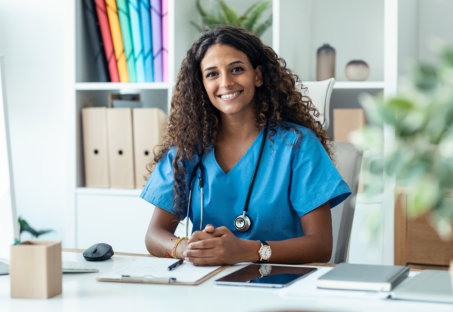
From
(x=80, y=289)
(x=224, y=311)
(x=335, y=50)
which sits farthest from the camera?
(x=335, y=50)

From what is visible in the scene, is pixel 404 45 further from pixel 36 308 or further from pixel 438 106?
pixel 438 106

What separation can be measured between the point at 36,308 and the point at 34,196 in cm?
230

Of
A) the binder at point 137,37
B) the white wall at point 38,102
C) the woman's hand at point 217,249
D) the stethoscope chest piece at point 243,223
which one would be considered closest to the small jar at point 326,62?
the binder at point 137,37

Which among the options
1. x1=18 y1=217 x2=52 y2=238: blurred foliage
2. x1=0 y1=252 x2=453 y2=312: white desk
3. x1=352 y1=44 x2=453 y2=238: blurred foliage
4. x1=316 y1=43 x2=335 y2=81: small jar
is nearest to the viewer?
x1=352 y1=44 x2=453 y2=238: blurred foliage

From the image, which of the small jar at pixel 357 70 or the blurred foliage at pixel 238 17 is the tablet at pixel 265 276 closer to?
the small jar at pixel 357 70

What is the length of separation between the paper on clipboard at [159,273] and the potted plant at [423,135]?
2.29 feet

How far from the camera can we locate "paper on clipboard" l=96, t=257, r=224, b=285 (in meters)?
1.09

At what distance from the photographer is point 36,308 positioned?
94 centimetres

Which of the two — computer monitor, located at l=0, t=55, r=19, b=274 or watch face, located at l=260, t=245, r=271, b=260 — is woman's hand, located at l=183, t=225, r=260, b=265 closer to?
watch face, located at l=260, t=245, r=271, b=260

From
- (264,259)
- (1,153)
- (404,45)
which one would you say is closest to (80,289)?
(1,153)

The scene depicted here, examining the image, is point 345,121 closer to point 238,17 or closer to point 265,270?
point 238,17

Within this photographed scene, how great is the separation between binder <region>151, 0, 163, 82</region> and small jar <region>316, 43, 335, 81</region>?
679 millimetres

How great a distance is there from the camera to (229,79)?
171cm

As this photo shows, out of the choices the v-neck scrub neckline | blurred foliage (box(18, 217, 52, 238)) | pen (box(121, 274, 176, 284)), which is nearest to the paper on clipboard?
pen (box(121, 274, 176, 284))
